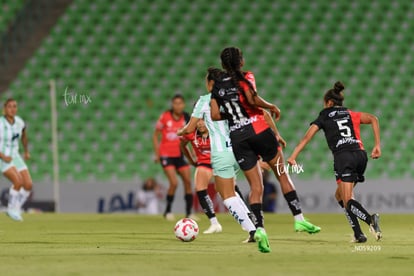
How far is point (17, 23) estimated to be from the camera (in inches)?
795

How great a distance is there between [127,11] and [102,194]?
4.09m

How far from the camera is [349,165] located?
Result: 29.1 feet

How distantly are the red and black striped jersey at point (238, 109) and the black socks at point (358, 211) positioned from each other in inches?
47.4

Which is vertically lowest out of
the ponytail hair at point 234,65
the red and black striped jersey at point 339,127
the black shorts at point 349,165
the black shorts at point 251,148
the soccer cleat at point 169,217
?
the soccer cleat at point 169,217

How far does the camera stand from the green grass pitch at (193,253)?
6.16 meters

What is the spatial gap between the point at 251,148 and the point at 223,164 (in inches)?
33.7

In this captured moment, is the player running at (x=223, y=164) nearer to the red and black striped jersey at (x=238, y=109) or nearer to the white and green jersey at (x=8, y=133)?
the red and black striped jersey at (x=238, y=109)

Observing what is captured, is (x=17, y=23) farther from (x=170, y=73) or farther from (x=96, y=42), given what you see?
(x=170, y=73)

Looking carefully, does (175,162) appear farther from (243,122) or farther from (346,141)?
(243,122)

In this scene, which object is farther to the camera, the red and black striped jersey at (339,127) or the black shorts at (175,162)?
the black shorts at (175,162)

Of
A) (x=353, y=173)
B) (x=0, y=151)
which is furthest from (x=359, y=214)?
(x=0, y=151)

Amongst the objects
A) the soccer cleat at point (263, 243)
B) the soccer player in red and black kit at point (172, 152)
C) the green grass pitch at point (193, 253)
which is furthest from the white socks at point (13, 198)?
the soccer cleat at point (263, 243)

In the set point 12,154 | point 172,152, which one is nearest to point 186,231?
point 172,152

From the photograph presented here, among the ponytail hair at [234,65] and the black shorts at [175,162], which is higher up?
the ponytail hair at [234,65]
